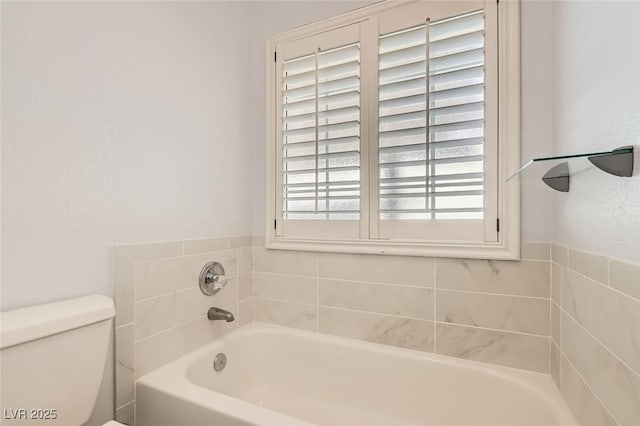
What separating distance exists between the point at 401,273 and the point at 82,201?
52.2 inches

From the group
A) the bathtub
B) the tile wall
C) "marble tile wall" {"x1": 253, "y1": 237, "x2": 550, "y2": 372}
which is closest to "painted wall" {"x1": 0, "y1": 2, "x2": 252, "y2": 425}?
the tile wall

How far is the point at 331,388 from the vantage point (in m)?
1.55

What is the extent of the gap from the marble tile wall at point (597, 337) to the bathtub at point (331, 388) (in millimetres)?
154

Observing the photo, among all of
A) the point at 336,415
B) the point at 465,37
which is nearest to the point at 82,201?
the point at 336,415

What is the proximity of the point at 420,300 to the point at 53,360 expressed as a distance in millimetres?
1357

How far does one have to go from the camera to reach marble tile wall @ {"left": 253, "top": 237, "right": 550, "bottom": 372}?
1271 mm

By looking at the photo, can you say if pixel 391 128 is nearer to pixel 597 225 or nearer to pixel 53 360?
pixel 597 225

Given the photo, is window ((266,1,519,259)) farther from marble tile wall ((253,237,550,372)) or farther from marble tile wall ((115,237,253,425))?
marble tile wall ((115,237,253,425))

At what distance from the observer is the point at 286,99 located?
5.86 feet

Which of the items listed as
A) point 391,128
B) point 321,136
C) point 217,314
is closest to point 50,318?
point 217,314

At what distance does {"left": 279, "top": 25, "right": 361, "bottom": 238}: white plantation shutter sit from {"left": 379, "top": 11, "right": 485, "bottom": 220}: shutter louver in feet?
0.53

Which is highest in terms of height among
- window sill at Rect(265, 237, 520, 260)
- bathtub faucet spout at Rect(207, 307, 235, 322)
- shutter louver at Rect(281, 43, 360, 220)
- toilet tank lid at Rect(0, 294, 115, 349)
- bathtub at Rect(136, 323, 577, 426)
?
shutter louver at Rect(281, 43, 360, 220)

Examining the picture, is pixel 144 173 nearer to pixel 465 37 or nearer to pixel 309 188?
pixel 309 188

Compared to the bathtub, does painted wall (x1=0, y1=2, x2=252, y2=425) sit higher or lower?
higher
